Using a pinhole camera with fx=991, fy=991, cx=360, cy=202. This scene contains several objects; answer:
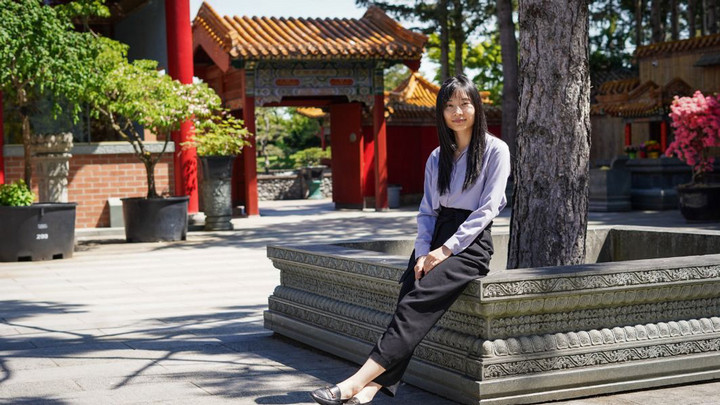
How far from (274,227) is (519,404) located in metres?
13.0

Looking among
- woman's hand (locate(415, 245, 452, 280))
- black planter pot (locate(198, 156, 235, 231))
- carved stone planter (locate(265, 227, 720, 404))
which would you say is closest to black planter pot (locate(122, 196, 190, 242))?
black planter pot (locate(198, 156, 235, 231))

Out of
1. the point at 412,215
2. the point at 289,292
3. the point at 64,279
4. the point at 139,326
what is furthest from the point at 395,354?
the point at 412,215

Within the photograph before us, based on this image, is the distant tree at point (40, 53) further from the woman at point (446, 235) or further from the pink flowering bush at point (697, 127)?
the pink flowering bush at point (697, 127)

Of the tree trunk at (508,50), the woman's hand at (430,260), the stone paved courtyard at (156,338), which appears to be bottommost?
Answer: the stone paved courtyard at (156,338)

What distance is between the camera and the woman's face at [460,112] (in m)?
4.87

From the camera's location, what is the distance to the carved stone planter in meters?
4.43

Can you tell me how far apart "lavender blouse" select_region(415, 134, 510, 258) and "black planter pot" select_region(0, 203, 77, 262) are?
834cm

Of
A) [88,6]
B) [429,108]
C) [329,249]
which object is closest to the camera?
Answer: [329,249]

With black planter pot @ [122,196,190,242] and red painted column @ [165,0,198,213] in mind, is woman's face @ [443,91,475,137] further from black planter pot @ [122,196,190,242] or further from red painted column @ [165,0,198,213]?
red painted column @ [165,0,198,213]

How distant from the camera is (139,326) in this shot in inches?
284

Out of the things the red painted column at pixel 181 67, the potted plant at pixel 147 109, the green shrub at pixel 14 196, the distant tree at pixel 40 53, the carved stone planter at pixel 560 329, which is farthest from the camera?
the red painted column at pixel 181 67

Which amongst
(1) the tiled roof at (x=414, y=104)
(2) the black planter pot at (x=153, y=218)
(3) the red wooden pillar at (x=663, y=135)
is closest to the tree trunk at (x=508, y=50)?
(1) the tiled roof at (x=414, y=104)

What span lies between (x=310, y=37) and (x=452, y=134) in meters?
16.5

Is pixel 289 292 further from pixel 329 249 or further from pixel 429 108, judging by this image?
pixel 429 108
